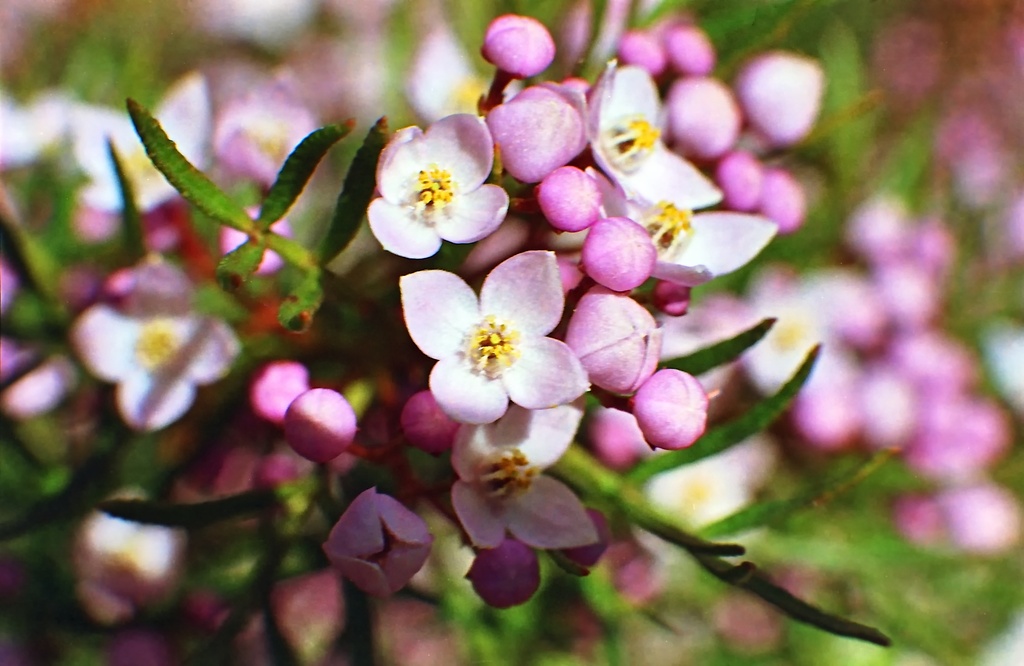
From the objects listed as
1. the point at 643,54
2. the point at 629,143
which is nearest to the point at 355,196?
the point at 629,143

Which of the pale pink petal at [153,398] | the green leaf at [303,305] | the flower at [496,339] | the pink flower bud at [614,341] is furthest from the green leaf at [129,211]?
the pink flower bud at [614,341]

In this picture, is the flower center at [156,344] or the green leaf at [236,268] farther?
the flower center at [156,344]

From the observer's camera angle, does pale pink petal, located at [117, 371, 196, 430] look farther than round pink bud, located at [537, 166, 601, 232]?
Yes

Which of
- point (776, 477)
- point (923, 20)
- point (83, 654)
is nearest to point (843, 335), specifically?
point (776, 477)

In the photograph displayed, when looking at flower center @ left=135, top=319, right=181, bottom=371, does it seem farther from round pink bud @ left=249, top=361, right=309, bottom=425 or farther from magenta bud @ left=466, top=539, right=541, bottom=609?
magenta bud @ left=466, top=539, right=541, bottom=609

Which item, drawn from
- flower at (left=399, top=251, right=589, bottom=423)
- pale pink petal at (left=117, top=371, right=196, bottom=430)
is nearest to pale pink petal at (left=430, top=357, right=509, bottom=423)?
flower at (left=399, top=251, right=589, bottom=423)

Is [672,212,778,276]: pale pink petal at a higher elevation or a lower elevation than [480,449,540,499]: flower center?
higher

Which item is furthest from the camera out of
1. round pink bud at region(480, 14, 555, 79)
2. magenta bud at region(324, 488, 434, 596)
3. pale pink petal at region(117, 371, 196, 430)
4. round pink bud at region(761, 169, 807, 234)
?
round pink bud at region(761, 169, 807, 234)

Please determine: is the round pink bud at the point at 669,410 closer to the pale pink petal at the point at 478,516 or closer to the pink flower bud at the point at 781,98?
the pale pink petal at the point at 478,516
